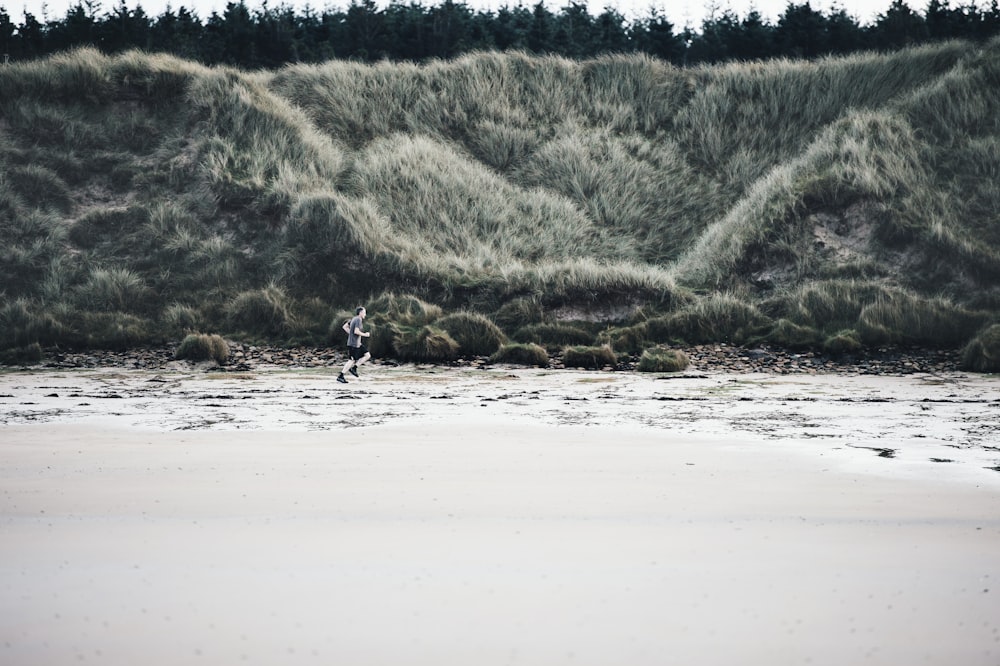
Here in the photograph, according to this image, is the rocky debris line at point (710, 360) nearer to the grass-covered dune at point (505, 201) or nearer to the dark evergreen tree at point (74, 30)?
the grass-covered dune at point (505, 201)

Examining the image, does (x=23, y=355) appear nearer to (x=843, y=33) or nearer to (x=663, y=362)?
(x=663, y=362)

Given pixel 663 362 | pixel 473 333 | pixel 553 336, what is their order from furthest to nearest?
pixel 553 336, pixel 473 333, pixel 663 362

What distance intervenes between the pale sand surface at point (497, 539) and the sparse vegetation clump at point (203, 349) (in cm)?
626

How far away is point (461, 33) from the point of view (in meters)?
38.8

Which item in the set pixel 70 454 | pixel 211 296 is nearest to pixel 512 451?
pixel 70 454

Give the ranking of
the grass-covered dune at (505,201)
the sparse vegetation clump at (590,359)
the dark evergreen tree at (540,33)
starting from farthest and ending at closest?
1. the dark evergreen tree at (540,33)
2. the grass-covered dune at (505,201)
3. the sparse vegetation clump at (590,359)

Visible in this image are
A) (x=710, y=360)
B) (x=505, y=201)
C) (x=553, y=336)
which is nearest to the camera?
(x=710, y=360)

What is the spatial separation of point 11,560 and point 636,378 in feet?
34.7

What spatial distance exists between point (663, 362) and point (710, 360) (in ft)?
4.21

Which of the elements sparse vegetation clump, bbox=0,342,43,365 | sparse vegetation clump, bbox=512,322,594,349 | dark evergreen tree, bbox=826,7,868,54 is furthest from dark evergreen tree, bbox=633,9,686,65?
sparse vegetation clump, bbox=0,342,43,365

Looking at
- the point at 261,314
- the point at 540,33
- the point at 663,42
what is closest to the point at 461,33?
the point at 540,33

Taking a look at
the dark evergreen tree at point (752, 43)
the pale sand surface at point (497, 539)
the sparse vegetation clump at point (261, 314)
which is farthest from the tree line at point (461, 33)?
the pale sand surface at point (497, 539)

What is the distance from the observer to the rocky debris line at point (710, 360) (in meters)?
15.4

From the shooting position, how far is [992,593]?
14.4 ft
